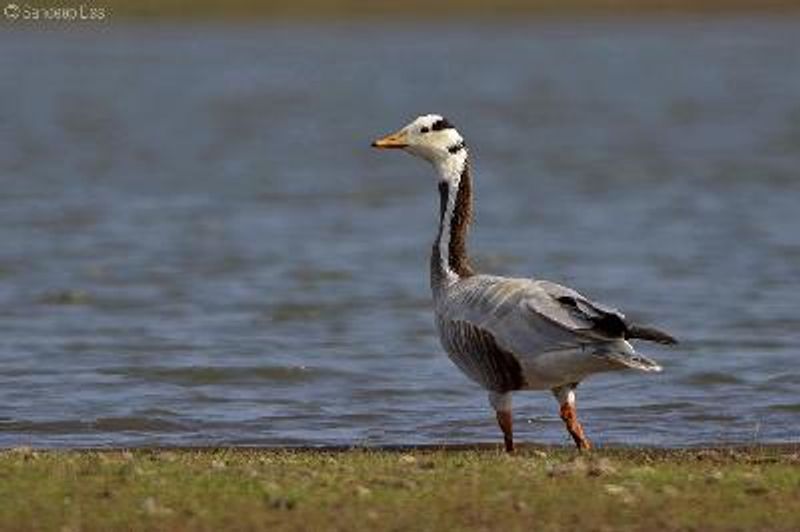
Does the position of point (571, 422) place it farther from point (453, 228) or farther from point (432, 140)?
point (432, 140)

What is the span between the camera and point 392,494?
9.30 metres

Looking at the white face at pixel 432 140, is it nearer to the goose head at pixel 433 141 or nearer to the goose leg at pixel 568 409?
the goose head at pixel 433 141

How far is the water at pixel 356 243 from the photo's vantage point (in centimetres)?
1423

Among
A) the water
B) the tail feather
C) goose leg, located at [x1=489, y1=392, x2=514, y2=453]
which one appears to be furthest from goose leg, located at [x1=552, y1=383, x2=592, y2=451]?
the water

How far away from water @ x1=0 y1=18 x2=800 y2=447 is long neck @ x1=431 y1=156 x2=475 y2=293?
4.56 feet

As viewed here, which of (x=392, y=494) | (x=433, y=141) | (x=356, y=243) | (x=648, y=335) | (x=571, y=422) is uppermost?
(x=433, y=141)

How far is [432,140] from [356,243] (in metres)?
11.3

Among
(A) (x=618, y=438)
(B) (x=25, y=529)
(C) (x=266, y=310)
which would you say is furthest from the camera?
(C) (x=266, y=310)

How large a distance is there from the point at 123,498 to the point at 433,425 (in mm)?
4569

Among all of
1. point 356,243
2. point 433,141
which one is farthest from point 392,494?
point 356,243

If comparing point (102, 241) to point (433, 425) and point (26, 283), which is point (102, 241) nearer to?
point (26, 283)

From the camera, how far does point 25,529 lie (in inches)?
347

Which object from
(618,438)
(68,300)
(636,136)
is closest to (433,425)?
(618,438)

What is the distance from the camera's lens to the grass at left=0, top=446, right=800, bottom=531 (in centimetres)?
887
